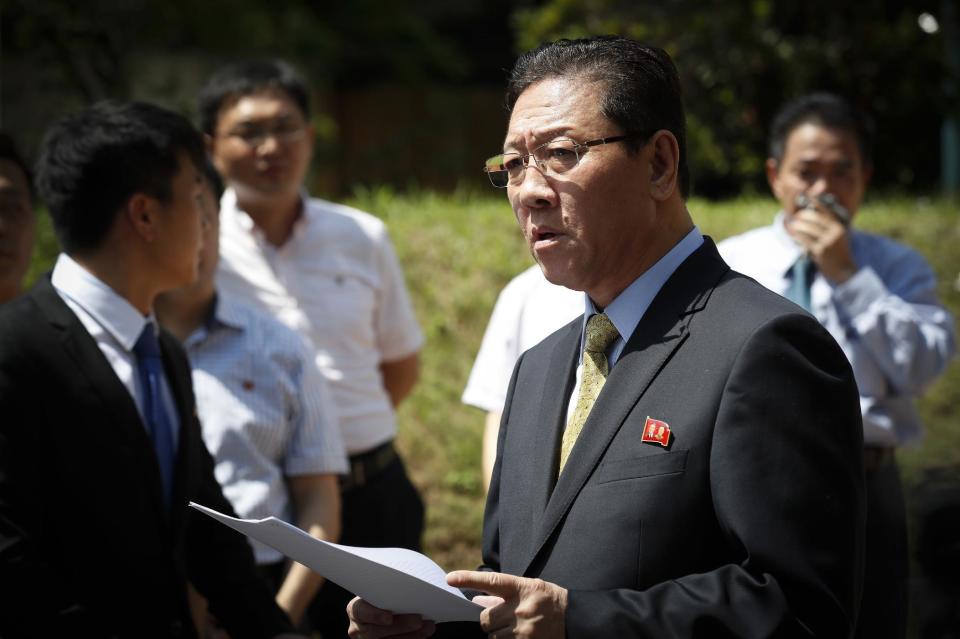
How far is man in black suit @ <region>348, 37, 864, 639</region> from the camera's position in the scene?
1.93m

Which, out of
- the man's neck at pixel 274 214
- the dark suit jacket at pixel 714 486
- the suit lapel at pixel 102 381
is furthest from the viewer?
the man's neck at pixel 274 214

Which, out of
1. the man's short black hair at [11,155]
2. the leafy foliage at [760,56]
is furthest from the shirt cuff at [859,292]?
the leafy foliage at [760,56]

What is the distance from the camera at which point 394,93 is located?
14547mm

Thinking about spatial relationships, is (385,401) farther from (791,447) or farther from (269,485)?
(791,447)

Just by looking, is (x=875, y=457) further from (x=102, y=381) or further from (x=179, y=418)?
(x=102, y=381)

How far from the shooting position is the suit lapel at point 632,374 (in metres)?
2.14

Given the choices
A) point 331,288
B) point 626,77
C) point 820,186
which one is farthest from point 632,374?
point 331,288

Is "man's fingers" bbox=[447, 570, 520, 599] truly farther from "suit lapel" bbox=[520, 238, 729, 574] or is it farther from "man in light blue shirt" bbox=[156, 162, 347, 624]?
"man in light blue shirt" bbox=[156, 162, 347, 624]

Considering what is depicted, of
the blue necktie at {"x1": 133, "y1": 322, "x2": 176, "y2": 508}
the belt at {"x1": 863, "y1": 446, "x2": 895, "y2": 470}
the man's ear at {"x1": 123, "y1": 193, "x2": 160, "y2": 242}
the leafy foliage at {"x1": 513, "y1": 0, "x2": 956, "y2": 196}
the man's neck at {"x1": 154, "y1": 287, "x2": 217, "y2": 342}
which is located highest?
the leafy foliage at {"x1": 513, "y1": 0, "x2": 956, "y2": 196}

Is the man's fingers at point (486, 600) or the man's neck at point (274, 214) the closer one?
the man's fingers at point (486, 600)

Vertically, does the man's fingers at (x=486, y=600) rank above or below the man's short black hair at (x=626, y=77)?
below

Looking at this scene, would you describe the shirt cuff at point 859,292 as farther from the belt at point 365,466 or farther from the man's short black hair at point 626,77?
the belt at point 365,466

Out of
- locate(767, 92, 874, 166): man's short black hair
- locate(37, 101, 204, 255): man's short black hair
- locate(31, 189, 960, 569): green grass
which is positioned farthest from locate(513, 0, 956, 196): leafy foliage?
locate(37, 101, 204, 255): man's short black hair

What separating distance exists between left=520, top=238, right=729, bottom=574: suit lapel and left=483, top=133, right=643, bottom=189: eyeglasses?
0.31 m
